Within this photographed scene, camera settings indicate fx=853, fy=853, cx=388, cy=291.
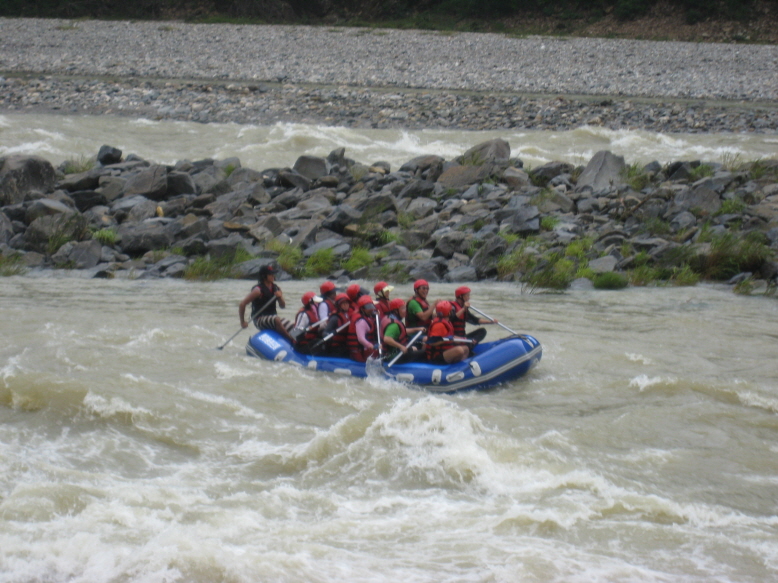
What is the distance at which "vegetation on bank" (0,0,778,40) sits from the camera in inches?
1423

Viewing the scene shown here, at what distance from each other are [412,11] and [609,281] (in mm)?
30994

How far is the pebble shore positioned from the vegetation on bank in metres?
2.91

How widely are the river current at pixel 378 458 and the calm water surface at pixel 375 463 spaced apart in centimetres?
2

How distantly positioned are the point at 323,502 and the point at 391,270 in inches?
271

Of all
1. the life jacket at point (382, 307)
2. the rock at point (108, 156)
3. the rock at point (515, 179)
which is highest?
the rock at point (515, 179)

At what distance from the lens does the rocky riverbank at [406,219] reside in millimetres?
11883

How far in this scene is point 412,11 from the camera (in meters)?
39.4

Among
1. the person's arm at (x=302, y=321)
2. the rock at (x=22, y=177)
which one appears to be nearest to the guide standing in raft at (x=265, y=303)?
the person's arm at (x=302, y=321)

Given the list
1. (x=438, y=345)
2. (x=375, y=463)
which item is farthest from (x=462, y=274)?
(x=375, y=463)

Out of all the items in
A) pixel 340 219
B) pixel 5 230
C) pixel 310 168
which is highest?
pixel 310 168

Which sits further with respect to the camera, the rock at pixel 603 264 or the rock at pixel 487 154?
the rock at pixel 487 154

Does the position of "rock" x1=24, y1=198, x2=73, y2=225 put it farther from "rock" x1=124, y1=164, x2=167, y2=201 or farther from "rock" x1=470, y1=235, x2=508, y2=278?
"rock" x1=470, y1=235, x2=508, y2=278

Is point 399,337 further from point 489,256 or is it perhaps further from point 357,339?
point 489,256

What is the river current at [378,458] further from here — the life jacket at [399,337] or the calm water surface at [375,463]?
the life jacket at [399,337]
